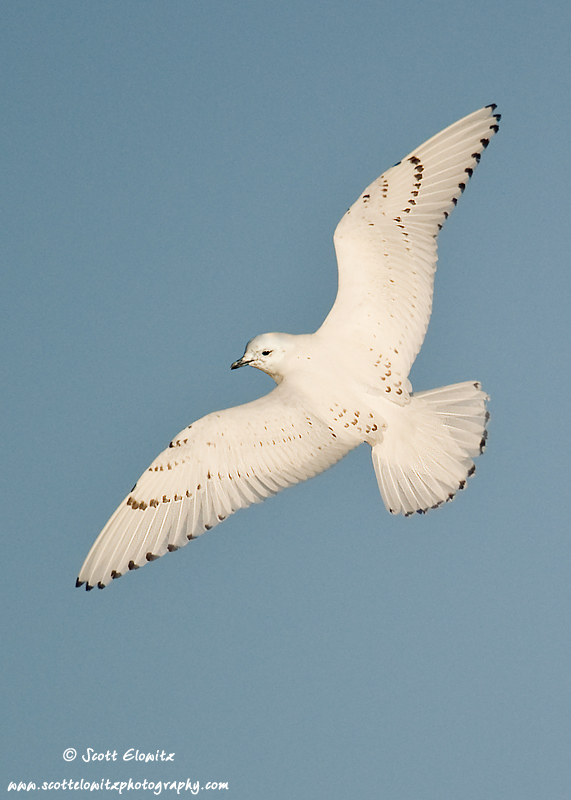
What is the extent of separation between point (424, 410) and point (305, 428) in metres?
0.55

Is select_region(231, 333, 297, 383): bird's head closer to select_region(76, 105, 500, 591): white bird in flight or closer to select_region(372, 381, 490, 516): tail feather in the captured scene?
select_region(76, 105, 500, 591): white bird in flight

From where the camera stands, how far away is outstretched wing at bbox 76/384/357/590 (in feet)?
28.5

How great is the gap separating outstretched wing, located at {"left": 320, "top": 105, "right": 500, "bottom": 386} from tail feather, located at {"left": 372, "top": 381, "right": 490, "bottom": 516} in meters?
0.21

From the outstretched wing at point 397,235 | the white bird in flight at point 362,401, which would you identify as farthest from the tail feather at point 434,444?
the outstretched wing at point 397,235

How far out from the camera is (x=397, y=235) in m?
8.66

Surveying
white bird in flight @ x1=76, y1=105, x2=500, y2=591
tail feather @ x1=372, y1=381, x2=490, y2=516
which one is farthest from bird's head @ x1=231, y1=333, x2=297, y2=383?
tail feather @ x1=372, y1=381, x2=490, y2=516

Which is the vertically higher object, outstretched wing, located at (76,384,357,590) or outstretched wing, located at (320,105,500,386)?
outstretched wing, located at (320,105,500,386)

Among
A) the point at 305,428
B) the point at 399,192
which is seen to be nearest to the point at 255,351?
the point at 305,428

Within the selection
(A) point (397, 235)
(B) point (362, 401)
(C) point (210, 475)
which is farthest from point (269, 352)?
(A) point (397, 235)

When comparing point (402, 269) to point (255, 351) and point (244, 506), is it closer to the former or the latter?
point (255, 351)

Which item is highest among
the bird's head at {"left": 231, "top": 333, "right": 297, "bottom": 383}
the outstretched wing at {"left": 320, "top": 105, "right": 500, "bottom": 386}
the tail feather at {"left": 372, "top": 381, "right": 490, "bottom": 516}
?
the outstretched wing at {"left": 320, "top": 105, "right": 500, "bottom": 386}

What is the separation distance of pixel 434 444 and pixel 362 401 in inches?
15.0

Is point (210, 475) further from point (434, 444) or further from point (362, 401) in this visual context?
point (434, 444)

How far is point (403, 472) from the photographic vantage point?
877cm
